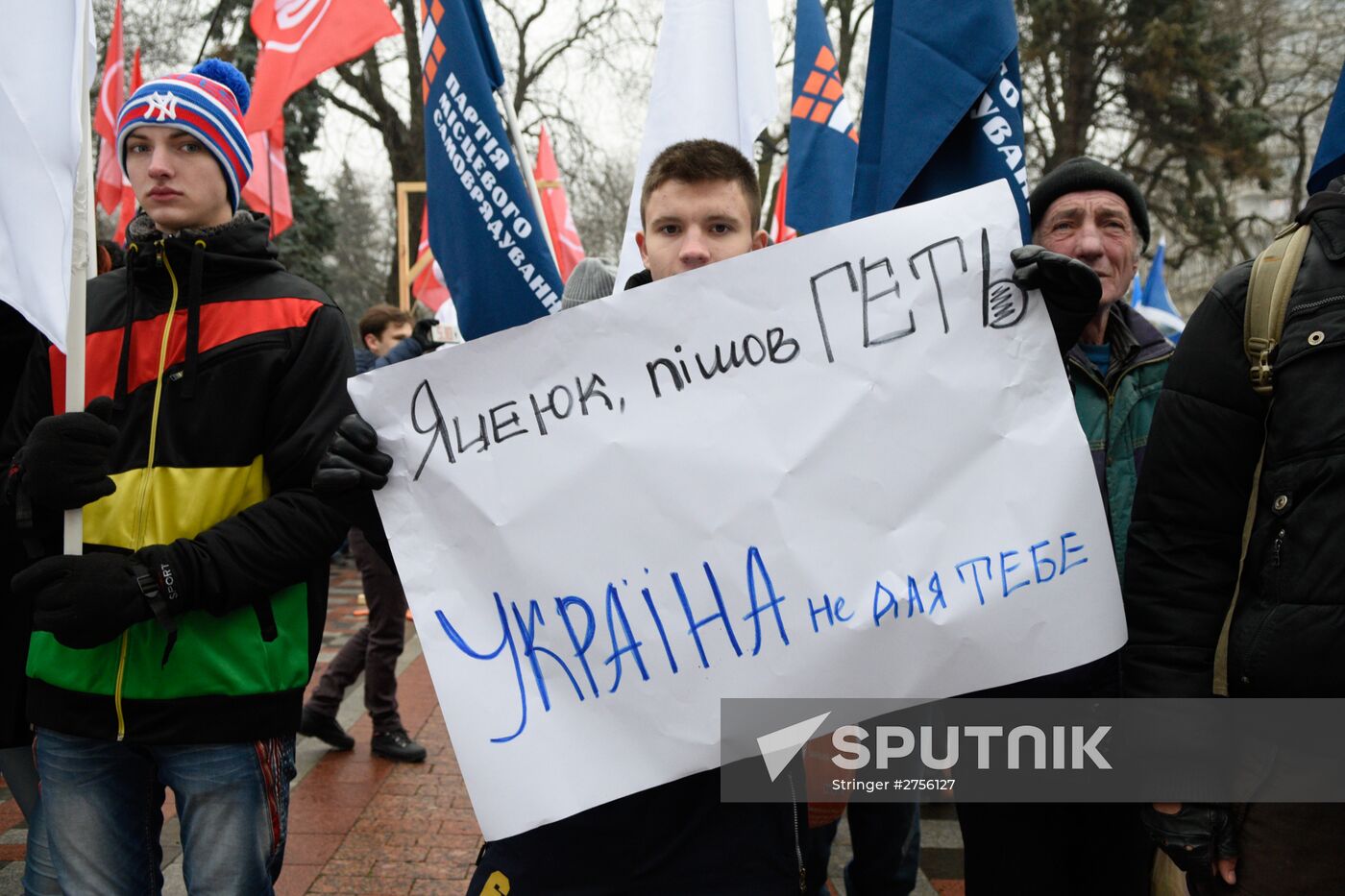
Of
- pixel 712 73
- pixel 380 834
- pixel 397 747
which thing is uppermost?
pixel 712 73

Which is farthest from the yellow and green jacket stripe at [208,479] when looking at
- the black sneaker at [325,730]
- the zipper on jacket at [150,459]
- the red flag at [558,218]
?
the red flag at [558,218]

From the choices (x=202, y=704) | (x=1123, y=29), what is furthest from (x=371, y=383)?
(x=1123, y=29)

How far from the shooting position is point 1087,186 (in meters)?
2.66

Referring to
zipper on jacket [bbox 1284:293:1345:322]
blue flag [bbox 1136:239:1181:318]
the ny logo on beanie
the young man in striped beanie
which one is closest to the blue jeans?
the young man in striped beanie

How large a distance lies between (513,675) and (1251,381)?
131 centimetres

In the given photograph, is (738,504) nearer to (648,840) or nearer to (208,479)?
(648,840)

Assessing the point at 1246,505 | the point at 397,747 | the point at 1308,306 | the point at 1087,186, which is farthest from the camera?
the point at 397,747

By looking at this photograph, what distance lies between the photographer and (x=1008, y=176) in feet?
8.32

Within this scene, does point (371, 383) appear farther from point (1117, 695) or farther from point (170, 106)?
point (1117, 695)

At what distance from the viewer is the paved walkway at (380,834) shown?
3.77 m

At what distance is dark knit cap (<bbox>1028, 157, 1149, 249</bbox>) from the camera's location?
2.66 metres

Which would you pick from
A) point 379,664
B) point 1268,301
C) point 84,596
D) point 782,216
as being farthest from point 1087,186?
point 782,216

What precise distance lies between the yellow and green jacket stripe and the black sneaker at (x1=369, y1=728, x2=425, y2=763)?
293cm

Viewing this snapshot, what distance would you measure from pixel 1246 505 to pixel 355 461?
1.51m
